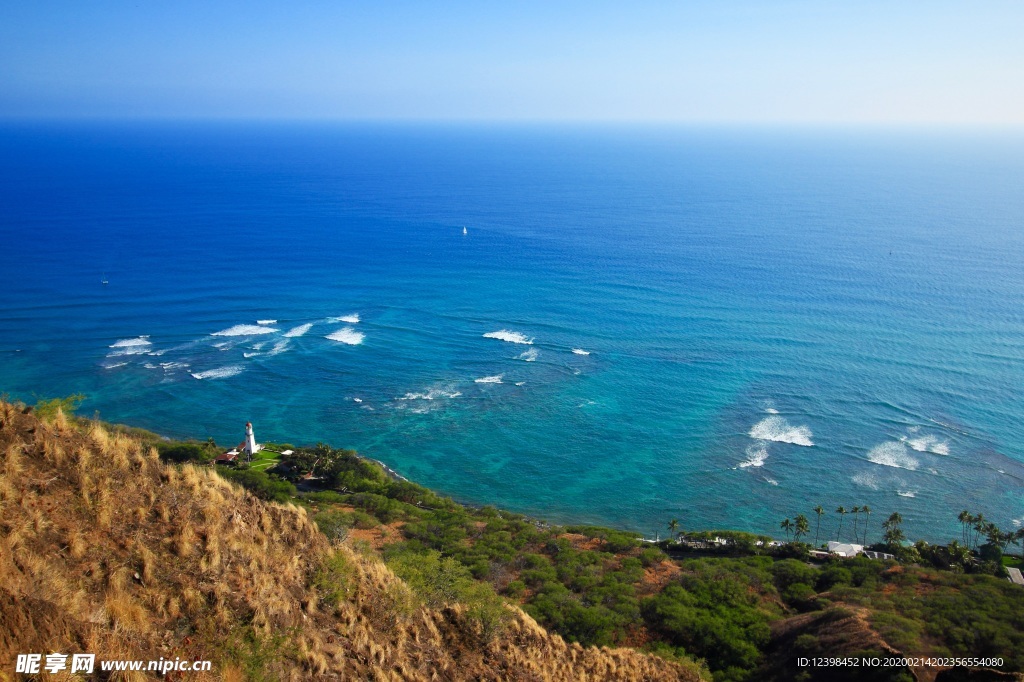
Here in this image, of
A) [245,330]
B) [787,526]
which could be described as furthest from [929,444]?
[245,330]

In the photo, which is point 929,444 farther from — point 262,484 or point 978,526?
point 262,484

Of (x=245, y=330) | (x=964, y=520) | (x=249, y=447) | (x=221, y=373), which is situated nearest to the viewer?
(x=964, y=520)

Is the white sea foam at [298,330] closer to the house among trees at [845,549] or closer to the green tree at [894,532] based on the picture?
the house among trees at [845,549]

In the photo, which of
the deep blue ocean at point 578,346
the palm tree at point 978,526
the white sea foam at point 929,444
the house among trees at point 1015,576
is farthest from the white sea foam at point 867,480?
the house among trees at point 1015,576

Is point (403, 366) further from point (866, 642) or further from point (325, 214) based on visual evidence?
point (325, 214)

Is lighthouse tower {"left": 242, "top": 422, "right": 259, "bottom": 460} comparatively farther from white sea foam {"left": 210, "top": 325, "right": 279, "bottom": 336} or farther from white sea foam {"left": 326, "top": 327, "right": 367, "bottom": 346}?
white sea foam {"left": 210, "top": 325, "right": 279, "bottom": 336}

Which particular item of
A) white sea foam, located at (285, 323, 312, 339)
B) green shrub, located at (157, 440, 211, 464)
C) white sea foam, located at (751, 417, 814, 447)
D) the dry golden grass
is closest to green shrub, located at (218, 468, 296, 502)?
green shrub, located at (157, 440, 211, 464)
